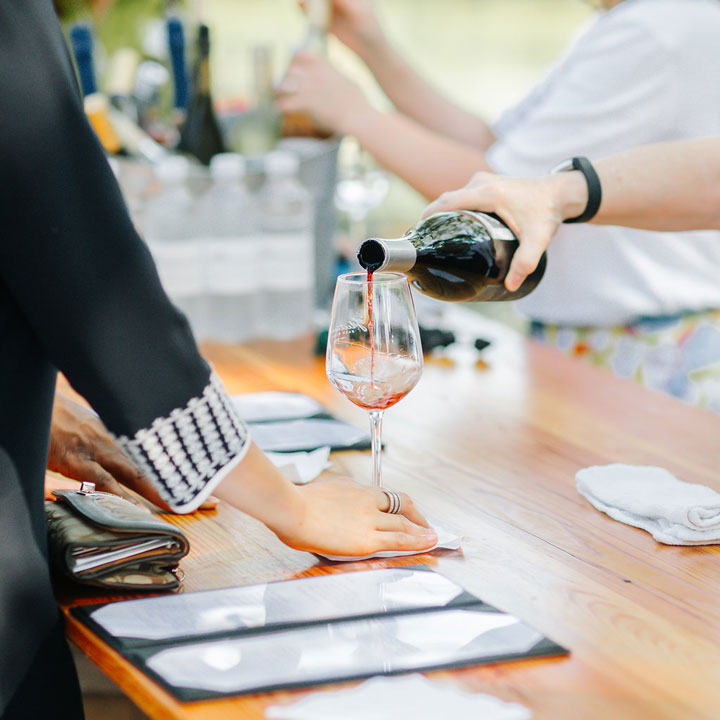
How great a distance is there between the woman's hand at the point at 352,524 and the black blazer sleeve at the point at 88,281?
125 mm

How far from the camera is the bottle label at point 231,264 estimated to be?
1.66 metres

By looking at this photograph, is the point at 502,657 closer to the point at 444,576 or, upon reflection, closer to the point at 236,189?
the point at 444,576

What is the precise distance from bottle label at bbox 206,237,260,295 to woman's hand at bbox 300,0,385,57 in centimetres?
62

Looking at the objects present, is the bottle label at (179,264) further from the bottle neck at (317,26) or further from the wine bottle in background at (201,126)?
the bottle neck at (317,26)

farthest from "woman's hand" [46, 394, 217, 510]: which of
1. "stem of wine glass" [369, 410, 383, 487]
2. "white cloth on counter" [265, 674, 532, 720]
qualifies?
"white cloth on counter" [265, 674, 532, 720]

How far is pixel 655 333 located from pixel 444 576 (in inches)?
38.9

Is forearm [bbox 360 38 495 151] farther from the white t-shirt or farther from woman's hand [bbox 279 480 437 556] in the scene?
woman's hand [bbox 279 480 437 556]

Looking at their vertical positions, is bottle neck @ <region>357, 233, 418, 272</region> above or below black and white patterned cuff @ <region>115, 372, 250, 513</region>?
above

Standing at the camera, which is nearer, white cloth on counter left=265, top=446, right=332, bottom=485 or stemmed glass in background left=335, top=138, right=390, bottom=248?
white cloth on counter left=265, top=446, right=332, bottom=485

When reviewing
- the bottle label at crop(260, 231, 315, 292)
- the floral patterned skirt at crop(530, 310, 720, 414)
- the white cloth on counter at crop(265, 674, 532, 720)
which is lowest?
the floral patterned skirt at crop(530, 310, 720, 414)

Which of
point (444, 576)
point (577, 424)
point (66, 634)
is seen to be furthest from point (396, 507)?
point (577, 424)

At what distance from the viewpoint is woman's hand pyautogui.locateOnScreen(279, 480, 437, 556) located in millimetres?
838

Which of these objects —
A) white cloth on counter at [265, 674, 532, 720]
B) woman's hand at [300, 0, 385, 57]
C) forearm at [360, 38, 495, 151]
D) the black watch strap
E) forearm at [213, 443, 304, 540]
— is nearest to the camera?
white cloth on counter at [265, 674, 532, 720]

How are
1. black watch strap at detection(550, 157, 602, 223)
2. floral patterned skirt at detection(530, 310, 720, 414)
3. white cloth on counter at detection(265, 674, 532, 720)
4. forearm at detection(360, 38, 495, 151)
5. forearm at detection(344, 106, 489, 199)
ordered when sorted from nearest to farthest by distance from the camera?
white cloth on counter at detection(265, 674, 532, 720), black watch strap at detection(550, 157, 602, 223), floral patterned skirt at detection(530, 310, 720, 414), forearm at detection(344, 106, 489, 199), forearm at detection(360, 38, 495, 151)
